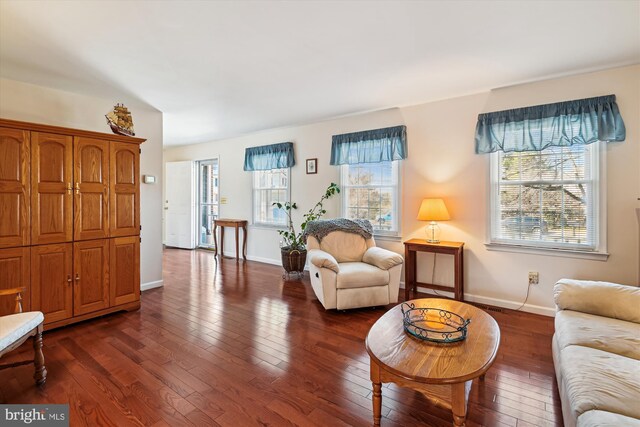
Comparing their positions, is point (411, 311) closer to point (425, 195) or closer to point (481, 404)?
point (481, 404)

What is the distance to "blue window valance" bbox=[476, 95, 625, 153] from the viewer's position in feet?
9.06

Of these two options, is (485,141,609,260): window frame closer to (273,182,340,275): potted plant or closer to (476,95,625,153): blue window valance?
(476,95,625,153): blue window valance

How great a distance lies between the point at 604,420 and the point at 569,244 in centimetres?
247

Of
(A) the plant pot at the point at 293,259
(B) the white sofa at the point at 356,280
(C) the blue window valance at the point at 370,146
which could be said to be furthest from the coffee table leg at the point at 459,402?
(A) the plant pot at the point at 293,259

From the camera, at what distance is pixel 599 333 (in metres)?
1.76

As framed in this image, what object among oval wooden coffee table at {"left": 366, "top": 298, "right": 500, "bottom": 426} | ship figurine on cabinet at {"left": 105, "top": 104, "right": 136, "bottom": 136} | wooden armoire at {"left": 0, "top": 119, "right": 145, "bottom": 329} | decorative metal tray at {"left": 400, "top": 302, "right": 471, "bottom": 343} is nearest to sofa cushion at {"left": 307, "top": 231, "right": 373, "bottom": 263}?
decorative metal tray at {"left": 400, "top": 302, "right": 471, "bottom": 343}

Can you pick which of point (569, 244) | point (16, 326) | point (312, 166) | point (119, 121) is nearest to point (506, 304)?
point (569, 244)

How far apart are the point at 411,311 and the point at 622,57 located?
2870mm

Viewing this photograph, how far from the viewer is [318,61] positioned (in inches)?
107

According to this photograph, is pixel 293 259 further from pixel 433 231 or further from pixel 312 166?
pixel 433 231

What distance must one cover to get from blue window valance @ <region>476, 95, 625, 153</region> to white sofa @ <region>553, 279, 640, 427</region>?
59.0 inches

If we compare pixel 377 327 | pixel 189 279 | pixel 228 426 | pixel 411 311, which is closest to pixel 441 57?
pixel 411 311

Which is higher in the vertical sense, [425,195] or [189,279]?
[425,195]

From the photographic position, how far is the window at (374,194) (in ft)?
13.6
